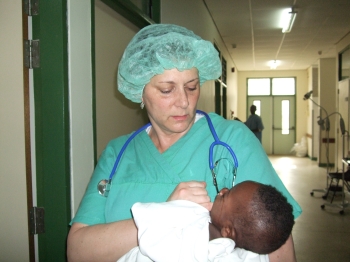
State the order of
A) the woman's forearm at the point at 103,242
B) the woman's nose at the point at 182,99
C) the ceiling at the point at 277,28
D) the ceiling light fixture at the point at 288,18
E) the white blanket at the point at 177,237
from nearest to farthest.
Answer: the white blanket at the point at 177,237 → the woman's forearm at the point at 103,242 → the woman's nose at the point at 182,99 → the ceiling at the point at 277,28 → the ceiling light fixture at the point at 288,18

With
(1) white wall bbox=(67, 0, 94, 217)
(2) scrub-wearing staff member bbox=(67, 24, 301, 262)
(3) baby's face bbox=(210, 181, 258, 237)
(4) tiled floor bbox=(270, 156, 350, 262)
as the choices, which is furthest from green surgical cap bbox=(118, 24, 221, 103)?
(4) tiled floor bbox=(270, 156, 350, 262)

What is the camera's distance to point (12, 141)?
1502 mm

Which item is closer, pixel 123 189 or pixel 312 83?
pixel 123 189

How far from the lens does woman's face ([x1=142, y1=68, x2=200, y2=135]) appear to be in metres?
1.13

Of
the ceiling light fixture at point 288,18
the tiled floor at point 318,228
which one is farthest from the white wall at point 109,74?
the ceiling light fixture at point 288,18

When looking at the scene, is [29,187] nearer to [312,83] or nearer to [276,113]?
[312,83]

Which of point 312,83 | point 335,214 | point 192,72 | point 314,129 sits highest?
Answer: point 312,83

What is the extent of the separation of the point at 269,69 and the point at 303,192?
641 centimetres

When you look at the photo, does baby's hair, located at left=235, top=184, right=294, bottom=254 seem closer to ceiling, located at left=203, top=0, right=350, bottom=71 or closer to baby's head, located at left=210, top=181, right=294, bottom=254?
baby's head, located at left=210, top=181, right=294, bottom=254

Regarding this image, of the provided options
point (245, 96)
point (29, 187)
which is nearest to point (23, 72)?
point (29, 187)

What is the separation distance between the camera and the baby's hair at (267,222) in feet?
2.99

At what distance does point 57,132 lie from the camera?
1453mm

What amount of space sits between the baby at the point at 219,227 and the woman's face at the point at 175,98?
315 mm

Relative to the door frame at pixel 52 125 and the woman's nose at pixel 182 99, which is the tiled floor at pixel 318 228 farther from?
the woman's nose at pixel 182 99
